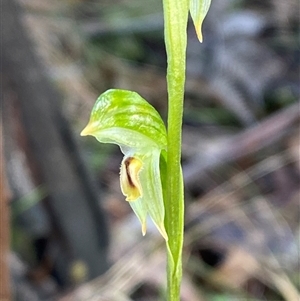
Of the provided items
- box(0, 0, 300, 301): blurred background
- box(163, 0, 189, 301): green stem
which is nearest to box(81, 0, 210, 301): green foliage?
box(163, 0, 189, 301): green stem

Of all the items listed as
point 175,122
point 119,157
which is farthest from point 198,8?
point 119,157

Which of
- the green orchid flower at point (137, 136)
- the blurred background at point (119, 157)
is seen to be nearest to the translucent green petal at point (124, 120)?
the green orchid flower at point (137, 136)

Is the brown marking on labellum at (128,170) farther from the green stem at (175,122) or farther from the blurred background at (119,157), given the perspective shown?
the blurred background at (119,157)

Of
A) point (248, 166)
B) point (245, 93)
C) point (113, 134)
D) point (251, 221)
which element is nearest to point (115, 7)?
point (245, 93)

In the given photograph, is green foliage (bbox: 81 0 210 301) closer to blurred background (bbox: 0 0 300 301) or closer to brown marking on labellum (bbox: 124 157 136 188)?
brown marking on labellum (bbox: 124 157 136 188)

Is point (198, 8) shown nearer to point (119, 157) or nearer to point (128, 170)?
point (128, 170)

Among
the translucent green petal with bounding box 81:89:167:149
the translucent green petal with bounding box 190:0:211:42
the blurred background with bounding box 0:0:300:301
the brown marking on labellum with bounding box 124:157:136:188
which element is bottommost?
the blurred background with bounding box 0:0:300:301

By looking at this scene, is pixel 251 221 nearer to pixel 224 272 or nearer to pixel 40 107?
pixel 224 272
